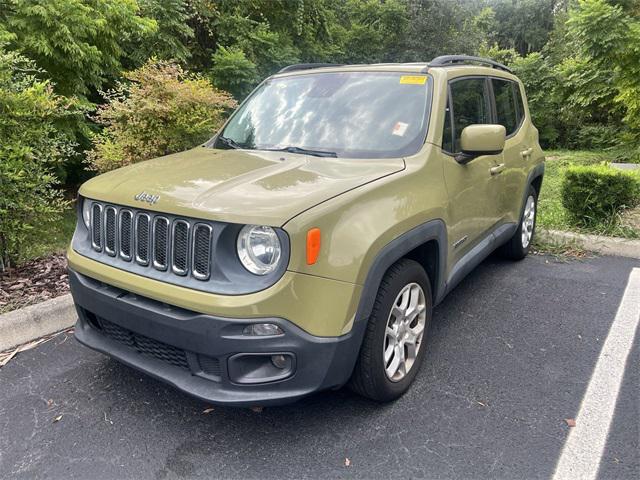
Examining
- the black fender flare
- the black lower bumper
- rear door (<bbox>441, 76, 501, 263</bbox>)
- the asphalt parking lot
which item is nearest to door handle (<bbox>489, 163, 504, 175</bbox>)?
rear door (<bbox>441, 76, 501, 263</bbox>)

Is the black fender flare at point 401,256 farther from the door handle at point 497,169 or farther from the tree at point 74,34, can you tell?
the tree at point 74,34

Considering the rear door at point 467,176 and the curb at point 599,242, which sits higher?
the rear door at point 467,176

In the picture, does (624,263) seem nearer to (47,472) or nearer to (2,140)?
(47,472)

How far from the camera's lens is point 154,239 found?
7.89ft

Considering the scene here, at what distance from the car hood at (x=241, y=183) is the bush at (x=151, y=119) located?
2931 mm

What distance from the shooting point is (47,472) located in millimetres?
2334

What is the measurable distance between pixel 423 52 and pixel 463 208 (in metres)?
16.2

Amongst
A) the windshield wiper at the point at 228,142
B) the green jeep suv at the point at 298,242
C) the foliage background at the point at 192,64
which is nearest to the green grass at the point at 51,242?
the foliage background at the point at 192,64

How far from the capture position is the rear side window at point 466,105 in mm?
3387

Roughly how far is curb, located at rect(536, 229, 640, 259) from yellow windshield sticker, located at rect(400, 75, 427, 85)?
3213 millimetres

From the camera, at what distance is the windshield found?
3.10 m

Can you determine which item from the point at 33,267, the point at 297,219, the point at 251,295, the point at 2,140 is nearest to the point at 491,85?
the point at 297,219

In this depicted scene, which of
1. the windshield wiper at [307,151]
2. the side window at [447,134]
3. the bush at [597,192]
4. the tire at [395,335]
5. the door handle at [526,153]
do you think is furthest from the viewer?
Answer: the bush at [597,192]

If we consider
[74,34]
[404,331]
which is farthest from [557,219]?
[74,34]
